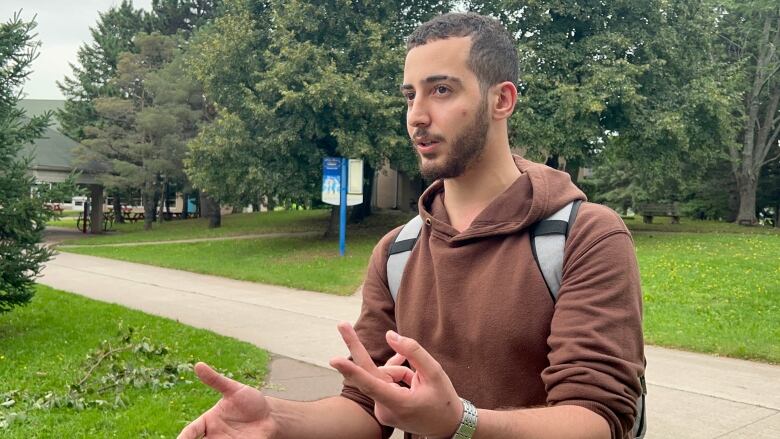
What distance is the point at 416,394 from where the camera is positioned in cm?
135

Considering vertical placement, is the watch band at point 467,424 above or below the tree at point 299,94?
below

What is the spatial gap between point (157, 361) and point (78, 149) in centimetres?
2820

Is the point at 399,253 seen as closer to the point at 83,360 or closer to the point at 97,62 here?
the point at 83,360

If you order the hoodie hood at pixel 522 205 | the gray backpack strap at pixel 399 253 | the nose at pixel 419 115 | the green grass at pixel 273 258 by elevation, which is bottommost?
the green grass at pixel 273 258

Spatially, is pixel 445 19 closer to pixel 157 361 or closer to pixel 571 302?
pixel 571 302

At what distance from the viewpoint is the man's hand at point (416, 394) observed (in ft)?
4.31

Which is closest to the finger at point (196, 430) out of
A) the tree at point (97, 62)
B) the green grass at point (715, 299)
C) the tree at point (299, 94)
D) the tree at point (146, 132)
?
the green grass at point (715, 299)

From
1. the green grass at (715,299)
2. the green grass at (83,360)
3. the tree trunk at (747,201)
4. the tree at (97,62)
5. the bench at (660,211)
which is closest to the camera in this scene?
the green grass at (83,360)

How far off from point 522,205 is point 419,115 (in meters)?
0.34

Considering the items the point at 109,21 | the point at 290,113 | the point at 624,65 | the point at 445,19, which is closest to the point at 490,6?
the point at 624,65

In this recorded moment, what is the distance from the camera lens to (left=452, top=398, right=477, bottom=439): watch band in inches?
55.8

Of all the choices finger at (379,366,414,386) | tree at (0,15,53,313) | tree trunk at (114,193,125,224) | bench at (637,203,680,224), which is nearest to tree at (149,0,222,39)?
tree trunk at (114,193,125,224)

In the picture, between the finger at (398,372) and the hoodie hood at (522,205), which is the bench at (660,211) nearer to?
the hoodie hood at (522,205)

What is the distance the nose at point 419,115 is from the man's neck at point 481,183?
177 mm
